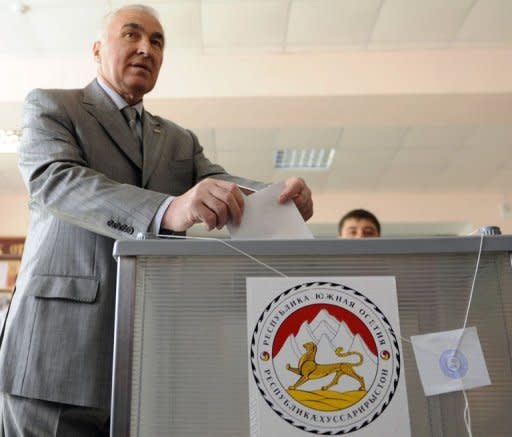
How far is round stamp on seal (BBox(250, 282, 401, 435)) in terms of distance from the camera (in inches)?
20.5

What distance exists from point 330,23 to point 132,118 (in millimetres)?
2681

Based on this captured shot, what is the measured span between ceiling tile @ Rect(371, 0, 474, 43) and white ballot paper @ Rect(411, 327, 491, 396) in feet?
9.97

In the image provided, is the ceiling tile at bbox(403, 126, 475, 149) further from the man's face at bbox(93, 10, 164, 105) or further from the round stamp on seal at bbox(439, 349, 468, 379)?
the round stamp on seal at bbox(439, 349, 468, 379)

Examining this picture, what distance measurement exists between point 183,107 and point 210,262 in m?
3.25

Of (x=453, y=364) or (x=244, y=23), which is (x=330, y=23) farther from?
(x=453, y=364)

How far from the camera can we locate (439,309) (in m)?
0.55

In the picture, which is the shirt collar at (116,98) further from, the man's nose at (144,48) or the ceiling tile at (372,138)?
the ceiling tile at (372,138)

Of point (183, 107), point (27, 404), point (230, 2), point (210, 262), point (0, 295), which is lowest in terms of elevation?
point (27, 404)

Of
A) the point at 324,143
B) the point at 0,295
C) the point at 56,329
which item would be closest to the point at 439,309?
the point at 56,329

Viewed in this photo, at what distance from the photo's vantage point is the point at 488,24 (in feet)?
11.2

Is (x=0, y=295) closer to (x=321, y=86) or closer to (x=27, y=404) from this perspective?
(x=321, y=86)

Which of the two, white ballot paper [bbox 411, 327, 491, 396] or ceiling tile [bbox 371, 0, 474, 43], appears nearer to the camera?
white ballot paper [bbox 411, 327, 491, 396]

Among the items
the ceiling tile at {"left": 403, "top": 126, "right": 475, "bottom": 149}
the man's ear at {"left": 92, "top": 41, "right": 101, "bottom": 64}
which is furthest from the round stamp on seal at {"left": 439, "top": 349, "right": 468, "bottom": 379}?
the ceiling tile at {"left": 403, "top": 126, "right": 475, "bottom": 149}

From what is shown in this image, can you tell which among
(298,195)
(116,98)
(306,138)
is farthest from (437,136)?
(298,195)
